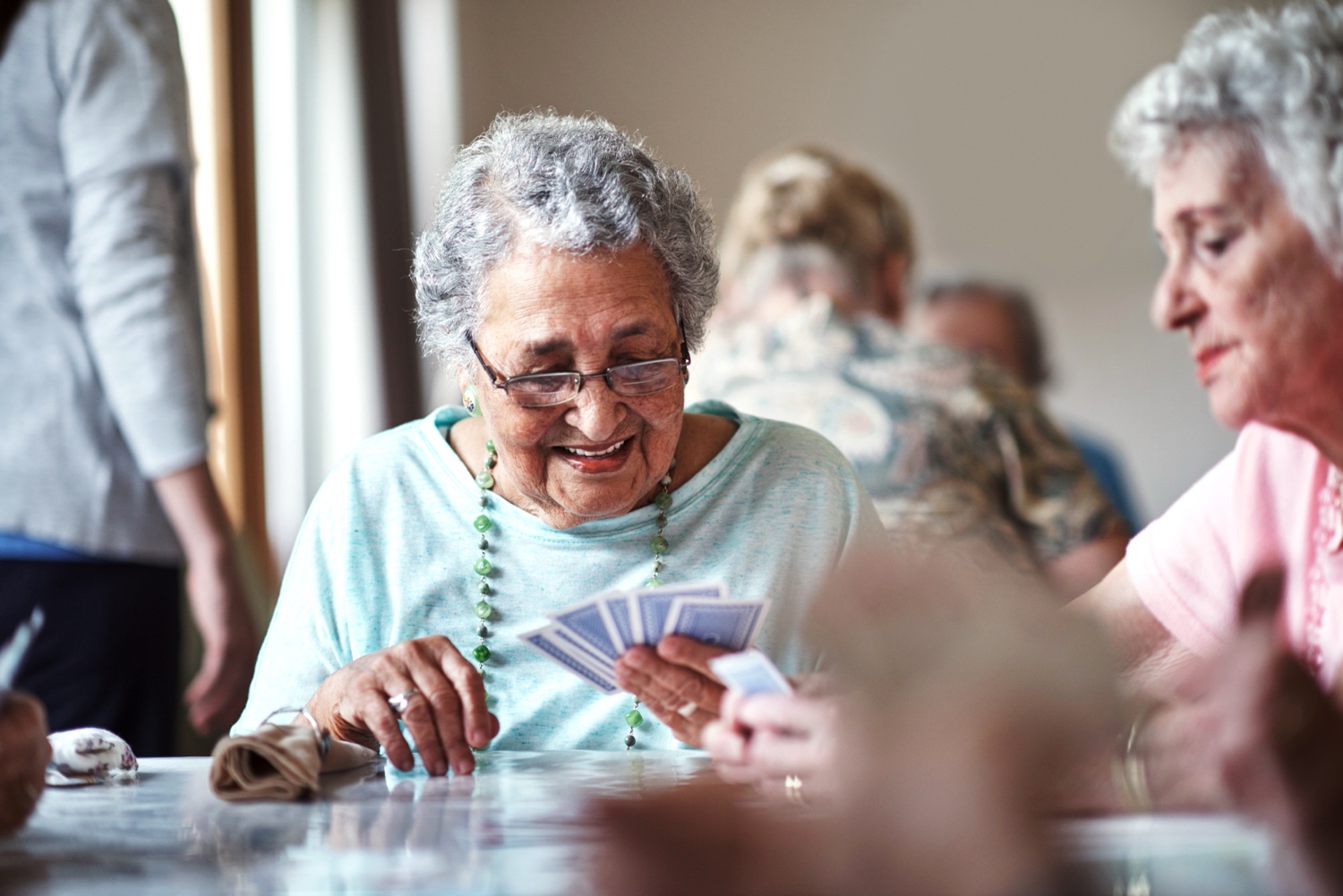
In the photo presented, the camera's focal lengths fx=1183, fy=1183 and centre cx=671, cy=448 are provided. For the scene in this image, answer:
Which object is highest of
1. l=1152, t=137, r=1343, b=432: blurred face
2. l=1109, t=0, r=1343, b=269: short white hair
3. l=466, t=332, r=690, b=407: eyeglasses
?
l=1109, t=0, r=1343, b=269: short white hair

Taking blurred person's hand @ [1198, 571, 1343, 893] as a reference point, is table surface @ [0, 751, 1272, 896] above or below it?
below

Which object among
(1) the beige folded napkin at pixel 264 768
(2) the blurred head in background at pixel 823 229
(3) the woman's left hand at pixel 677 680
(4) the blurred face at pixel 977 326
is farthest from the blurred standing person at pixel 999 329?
(1) the beige folded napkin at pixel 264 768

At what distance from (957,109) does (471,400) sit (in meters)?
2.93

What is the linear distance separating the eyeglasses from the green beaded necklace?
0.16 meters

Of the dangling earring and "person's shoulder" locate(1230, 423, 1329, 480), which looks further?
the dangling earring

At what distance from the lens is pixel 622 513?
5.32ft

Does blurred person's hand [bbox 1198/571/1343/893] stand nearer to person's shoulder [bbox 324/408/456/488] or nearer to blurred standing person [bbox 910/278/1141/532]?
person's shoulder [bbox 324/408/456/488]

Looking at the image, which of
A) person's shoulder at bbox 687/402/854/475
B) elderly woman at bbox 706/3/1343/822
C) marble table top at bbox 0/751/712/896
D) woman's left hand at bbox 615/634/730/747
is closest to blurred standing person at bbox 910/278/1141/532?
person's shoulder at bbox 687/402/854/475

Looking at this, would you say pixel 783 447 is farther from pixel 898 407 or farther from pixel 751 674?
pixel 898 407

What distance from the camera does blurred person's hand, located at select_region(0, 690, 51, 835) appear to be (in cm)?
84

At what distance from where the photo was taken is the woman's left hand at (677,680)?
3.77ft

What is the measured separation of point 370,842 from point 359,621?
775 mm

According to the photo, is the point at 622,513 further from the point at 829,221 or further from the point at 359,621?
the point at 829,221

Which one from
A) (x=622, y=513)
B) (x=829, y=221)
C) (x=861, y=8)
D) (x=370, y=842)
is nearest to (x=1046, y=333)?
(x=829, y=221)
